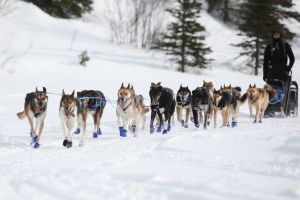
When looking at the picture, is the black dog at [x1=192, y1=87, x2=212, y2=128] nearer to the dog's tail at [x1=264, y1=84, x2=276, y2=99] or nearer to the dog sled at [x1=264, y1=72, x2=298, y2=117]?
the dog's tail at [x1=264, y1=84, x2=276, y2=99]

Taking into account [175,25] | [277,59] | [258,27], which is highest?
[258,27]

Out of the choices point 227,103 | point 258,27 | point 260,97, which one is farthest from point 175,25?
point 227,103

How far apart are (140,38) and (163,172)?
23787mm

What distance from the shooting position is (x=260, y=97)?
10.6 m

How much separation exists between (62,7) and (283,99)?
17564 mm

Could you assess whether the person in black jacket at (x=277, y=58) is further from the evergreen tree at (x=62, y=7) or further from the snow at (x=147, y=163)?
the evergreen tree at (x=62, y=7)

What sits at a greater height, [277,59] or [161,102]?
[277,59]

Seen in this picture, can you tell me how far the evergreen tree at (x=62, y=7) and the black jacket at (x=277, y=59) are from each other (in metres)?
16.7

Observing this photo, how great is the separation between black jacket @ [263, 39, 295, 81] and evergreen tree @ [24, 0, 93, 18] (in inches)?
659

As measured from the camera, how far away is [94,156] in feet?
19.3

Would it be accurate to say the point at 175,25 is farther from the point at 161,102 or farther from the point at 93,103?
the point at 93,103

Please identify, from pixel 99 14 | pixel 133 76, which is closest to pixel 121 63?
pixel 133 76

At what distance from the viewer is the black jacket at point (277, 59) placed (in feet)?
35.0

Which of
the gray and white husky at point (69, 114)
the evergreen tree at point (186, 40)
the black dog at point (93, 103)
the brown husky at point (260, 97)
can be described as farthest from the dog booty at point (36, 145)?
the evergreen tree at point (186, 40)
